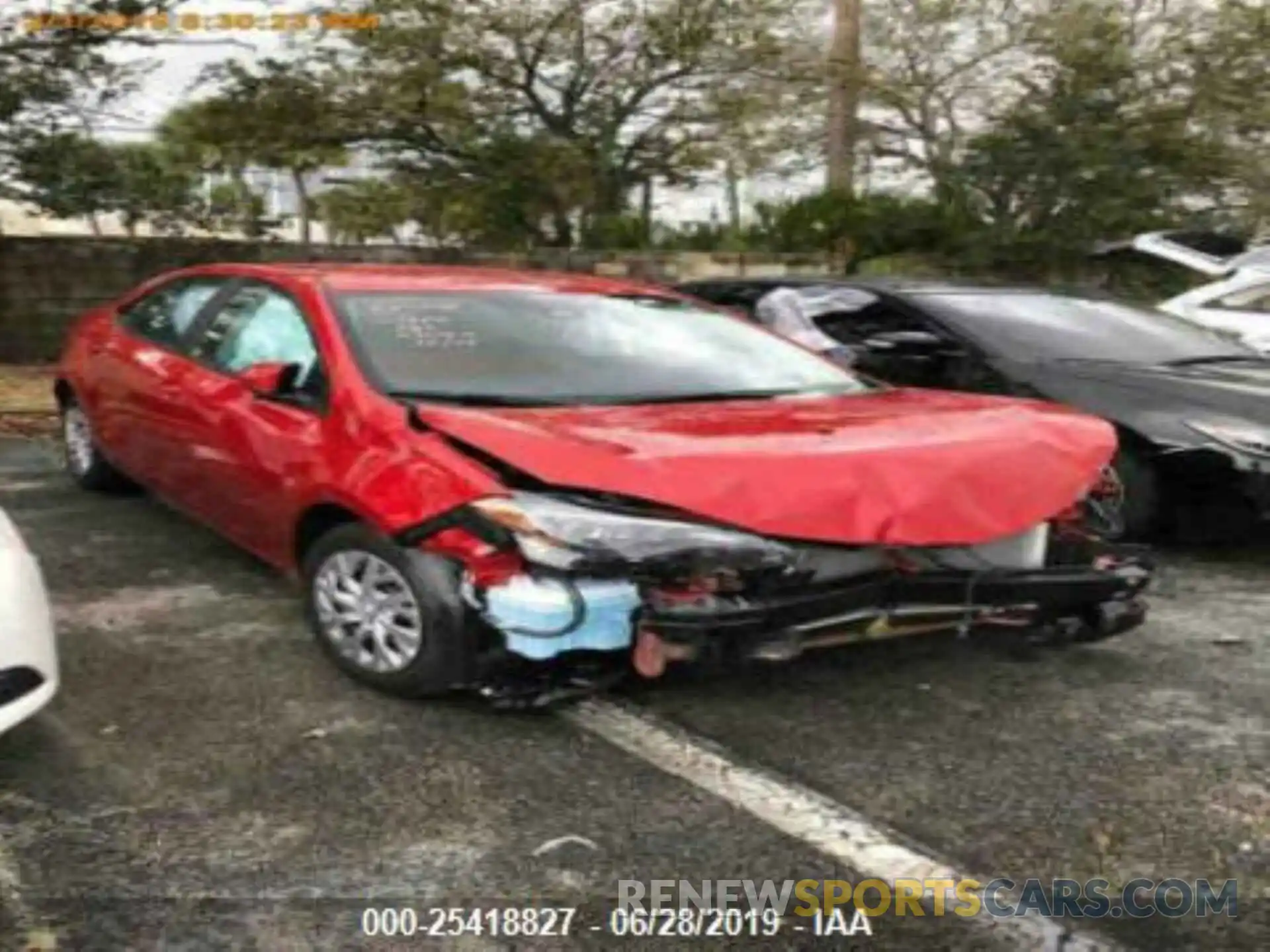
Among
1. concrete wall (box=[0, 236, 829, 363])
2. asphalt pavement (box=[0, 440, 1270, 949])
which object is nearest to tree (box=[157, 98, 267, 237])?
concrete wall (box=[0, 236, 829, 363])

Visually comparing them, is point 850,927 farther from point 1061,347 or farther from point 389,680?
point 1061,347

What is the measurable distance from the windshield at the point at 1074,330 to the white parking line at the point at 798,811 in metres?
2.94

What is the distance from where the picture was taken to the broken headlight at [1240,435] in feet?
15.9

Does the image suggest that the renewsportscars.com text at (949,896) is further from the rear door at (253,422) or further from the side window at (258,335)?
the side window at (258,335)

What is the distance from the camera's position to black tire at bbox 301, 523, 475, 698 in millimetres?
3287

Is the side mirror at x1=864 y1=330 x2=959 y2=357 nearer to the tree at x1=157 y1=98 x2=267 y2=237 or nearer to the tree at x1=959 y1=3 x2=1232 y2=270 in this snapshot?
the tree at x1=959 y1=3 x2=1232 y2=270

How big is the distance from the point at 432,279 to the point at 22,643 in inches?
84.4

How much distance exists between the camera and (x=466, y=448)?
11.1 feet

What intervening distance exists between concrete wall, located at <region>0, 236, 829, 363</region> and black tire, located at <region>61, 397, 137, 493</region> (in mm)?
4431

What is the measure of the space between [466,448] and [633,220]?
942cm

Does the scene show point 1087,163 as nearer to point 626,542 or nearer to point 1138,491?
point 1138,491

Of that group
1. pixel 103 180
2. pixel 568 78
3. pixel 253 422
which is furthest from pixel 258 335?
pixel 568 78

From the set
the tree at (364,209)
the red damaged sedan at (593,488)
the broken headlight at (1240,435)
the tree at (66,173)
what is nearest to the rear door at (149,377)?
the red damaged sedan at (593,488)

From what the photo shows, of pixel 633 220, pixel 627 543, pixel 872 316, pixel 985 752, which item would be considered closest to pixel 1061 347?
pixel 872 316
